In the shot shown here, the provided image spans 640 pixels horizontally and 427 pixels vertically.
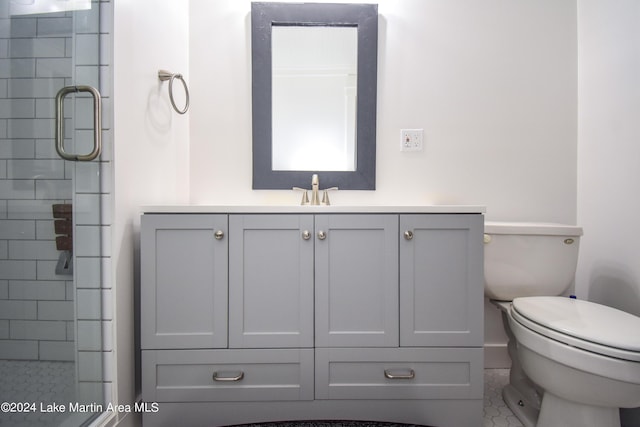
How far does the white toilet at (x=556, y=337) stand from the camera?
0.87m

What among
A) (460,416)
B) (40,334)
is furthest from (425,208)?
(40,334)

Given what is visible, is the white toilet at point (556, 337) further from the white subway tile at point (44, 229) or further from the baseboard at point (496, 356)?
the white subway tile at point (44, 229)

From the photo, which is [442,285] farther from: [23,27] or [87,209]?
[23,27]

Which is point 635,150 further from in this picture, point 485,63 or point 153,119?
point 153,119

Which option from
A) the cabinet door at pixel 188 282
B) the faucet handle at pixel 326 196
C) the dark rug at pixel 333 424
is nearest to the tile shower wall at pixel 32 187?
the cabinet door at pixel 188 282

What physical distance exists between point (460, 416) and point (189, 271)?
1081 mm

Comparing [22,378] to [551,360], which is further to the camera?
[551,360]

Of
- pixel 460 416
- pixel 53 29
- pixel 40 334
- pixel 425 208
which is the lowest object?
pixel 460 416

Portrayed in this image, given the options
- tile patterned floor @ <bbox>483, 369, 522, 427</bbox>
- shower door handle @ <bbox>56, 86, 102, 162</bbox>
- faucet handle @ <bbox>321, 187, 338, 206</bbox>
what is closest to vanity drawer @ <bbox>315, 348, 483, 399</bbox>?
tile patterned floor @ <bbox>483, 369, 522, 427</bbox>

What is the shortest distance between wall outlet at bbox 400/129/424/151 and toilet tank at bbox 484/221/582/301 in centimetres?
51

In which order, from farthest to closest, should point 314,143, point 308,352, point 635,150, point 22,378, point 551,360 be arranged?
1. point 314,143
2. point 635,150
3. point 308,352
4. point 551,360
5. point 22,378

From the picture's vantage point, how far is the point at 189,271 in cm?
106

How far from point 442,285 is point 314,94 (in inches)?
41.4

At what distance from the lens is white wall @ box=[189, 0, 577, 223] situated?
153 centimetres
